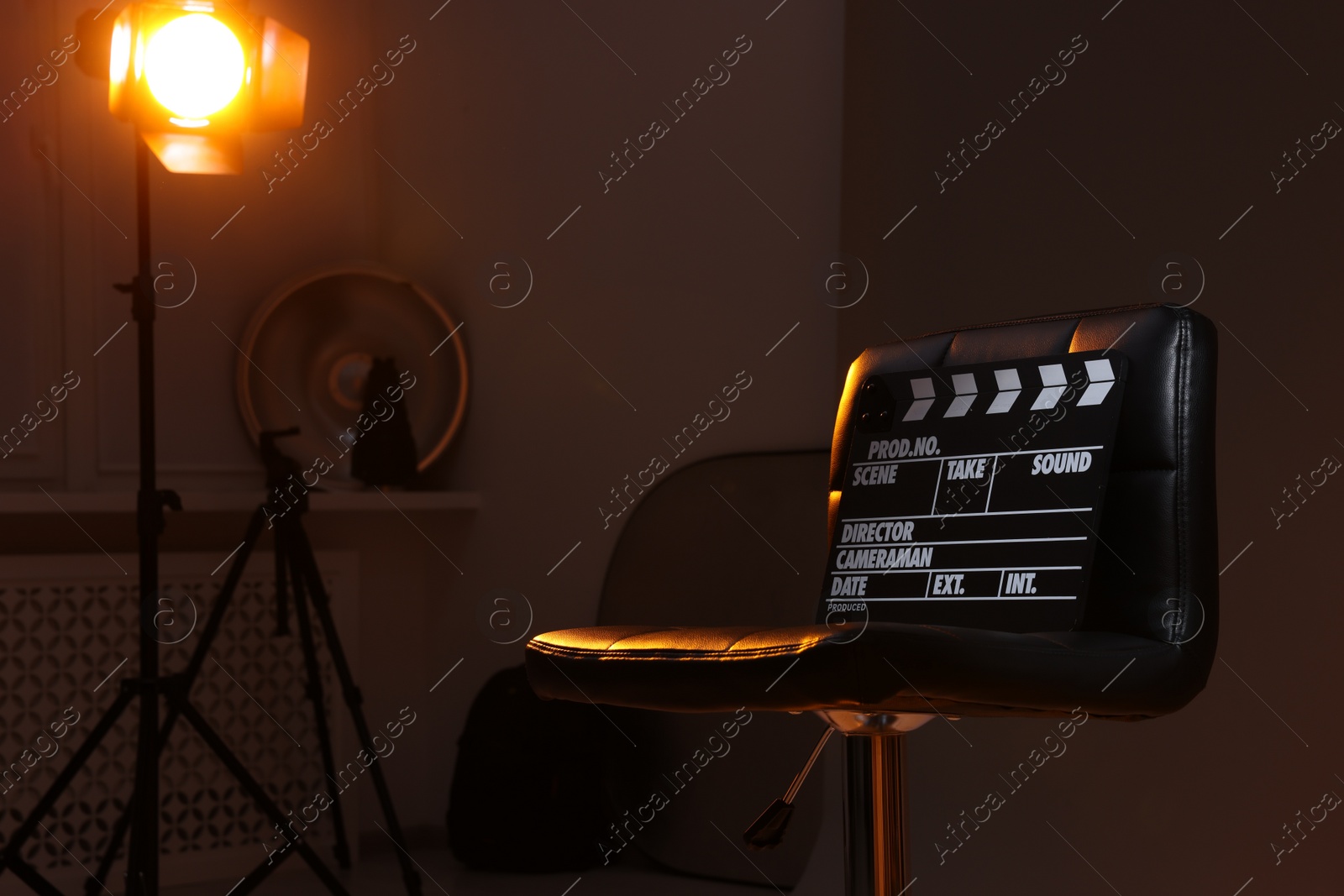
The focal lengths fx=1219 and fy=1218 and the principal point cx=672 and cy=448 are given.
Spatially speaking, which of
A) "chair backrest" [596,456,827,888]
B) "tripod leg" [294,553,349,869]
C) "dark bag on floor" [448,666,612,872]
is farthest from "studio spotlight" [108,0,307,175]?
"dark bag on floor" [448,666,612,872]

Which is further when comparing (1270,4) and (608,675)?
(1270,4)

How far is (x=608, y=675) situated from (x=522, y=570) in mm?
2006

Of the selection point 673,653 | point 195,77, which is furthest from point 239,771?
point 673,653

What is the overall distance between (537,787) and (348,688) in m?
0.50

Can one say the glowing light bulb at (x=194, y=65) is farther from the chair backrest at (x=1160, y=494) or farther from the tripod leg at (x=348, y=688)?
the chair backrest at (x=1160, y=494)

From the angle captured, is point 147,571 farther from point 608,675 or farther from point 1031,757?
point 1031,757

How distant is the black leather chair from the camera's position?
41.8 inches

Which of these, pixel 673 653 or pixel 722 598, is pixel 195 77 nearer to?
pixel 722 598

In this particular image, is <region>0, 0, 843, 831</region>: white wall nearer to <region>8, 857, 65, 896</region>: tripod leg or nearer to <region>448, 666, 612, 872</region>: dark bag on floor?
<region>448, 666, 612, 872</region>: dark bag on floor

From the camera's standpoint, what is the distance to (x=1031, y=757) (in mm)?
2094

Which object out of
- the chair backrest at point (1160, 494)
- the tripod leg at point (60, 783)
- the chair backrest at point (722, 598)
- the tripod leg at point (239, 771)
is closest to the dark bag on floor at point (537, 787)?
the chair backrest at point (722, 598)

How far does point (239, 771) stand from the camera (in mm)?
2332

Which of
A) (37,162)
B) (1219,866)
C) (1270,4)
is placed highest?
(37,162)

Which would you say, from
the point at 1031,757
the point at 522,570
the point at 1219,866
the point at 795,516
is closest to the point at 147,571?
the point at 522,570
